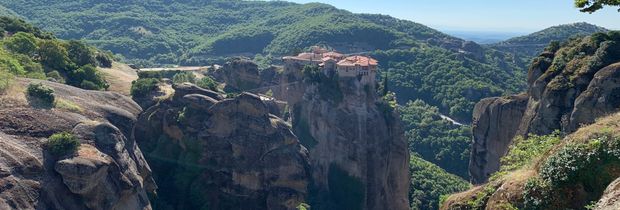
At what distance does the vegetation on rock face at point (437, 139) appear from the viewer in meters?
119

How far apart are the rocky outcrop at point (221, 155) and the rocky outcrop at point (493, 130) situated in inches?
816

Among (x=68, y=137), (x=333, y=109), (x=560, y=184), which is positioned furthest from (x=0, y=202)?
(x=333, y=109)

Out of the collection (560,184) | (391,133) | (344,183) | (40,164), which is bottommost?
(344,183)

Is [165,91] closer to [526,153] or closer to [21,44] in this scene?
[21,44]

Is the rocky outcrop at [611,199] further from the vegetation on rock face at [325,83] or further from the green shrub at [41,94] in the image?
the vegetation on rock face at [325,83]

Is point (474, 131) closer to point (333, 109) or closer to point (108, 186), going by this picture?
point (333, 109)

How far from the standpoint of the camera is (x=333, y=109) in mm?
80062

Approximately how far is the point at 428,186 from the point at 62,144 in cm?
6641

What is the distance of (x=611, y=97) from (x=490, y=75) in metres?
139

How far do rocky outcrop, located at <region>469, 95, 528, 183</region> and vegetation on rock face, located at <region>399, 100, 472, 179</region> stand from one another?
2020 inches

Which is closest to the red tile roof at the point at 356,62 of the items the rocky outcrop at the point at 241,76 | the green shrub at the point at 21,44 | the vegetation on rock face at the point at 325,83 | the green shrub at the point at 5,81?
the vegetation on rock face at the point at 325,83

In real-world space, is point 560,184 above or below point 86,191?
above

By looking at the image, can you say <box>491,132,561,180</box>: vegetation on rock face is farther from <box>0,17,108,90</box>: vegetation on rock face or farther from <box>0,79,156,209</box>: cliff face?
<box>0,17,108,90</box>: vegetation on rock face

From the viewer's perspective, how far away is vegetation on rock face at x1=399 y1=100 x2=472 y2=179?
119056mm
